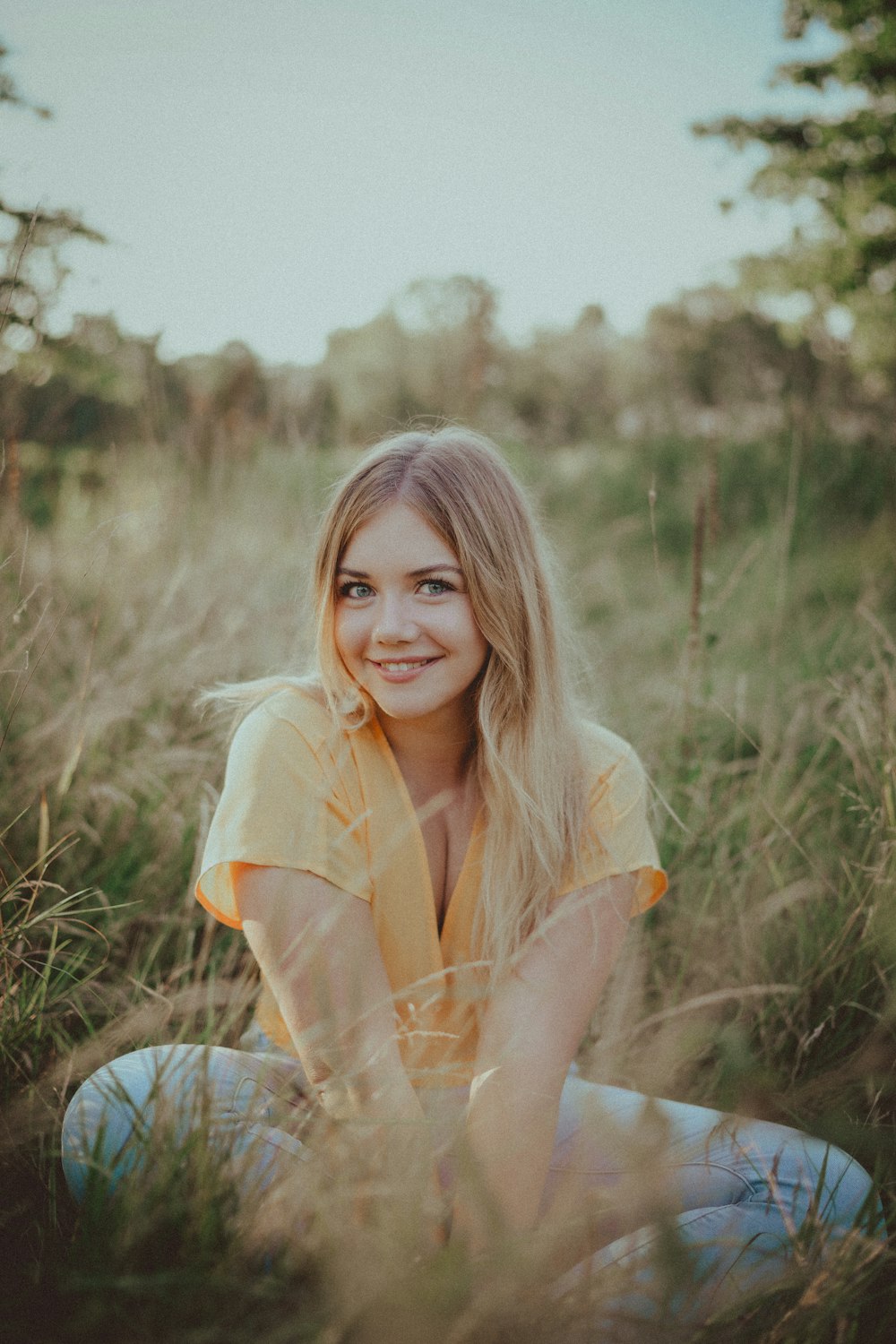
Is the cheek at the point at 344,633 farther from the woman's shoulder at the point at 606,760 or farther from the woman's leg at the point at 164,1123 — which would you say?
the woman's leg at the point at 164,1123

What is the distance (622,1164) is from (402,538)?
42.6 inches

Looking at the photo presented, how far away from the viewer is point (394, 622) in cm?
159

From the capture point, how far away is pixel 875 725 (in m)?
2.19

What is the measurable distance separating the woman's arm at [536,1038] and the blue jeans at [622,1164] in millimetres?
83

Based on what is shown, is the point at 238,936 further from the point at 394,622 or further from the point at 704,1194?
the point at 704,1194

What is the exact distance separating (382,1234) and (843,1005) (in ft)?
4.08

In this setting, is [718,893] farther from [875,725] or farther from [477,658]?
[477,658]

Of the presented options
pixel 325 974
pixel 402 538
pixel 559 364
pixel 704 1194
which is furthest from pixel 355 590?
pixel 559 364

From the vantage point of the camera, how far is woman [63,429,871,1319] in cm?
132

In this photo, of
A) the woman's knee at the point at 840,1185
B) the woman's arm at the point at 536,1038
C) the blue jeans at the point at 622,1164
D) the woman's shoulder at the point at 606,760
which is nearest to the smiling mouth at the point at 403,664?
the woman's shoulder at the point at 606,760

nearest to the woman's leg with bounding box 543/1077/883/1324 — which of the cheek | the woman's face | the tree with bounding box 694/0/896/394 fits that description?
the woman's face

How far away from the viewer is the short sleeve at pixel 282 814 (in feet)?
4.69

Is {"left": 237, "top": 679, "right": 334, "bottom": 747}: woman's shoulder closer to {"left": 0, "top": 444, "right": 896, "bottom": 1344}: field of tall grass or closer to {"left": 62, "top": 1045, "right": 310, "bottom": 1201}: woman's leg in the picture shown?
{"left": 0, "top": 444, "right": 896, "bottom": 1344}: field of tall grass

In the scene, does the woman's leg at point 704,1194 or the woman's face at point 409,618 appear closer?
the woman's leg at point 704,1194
